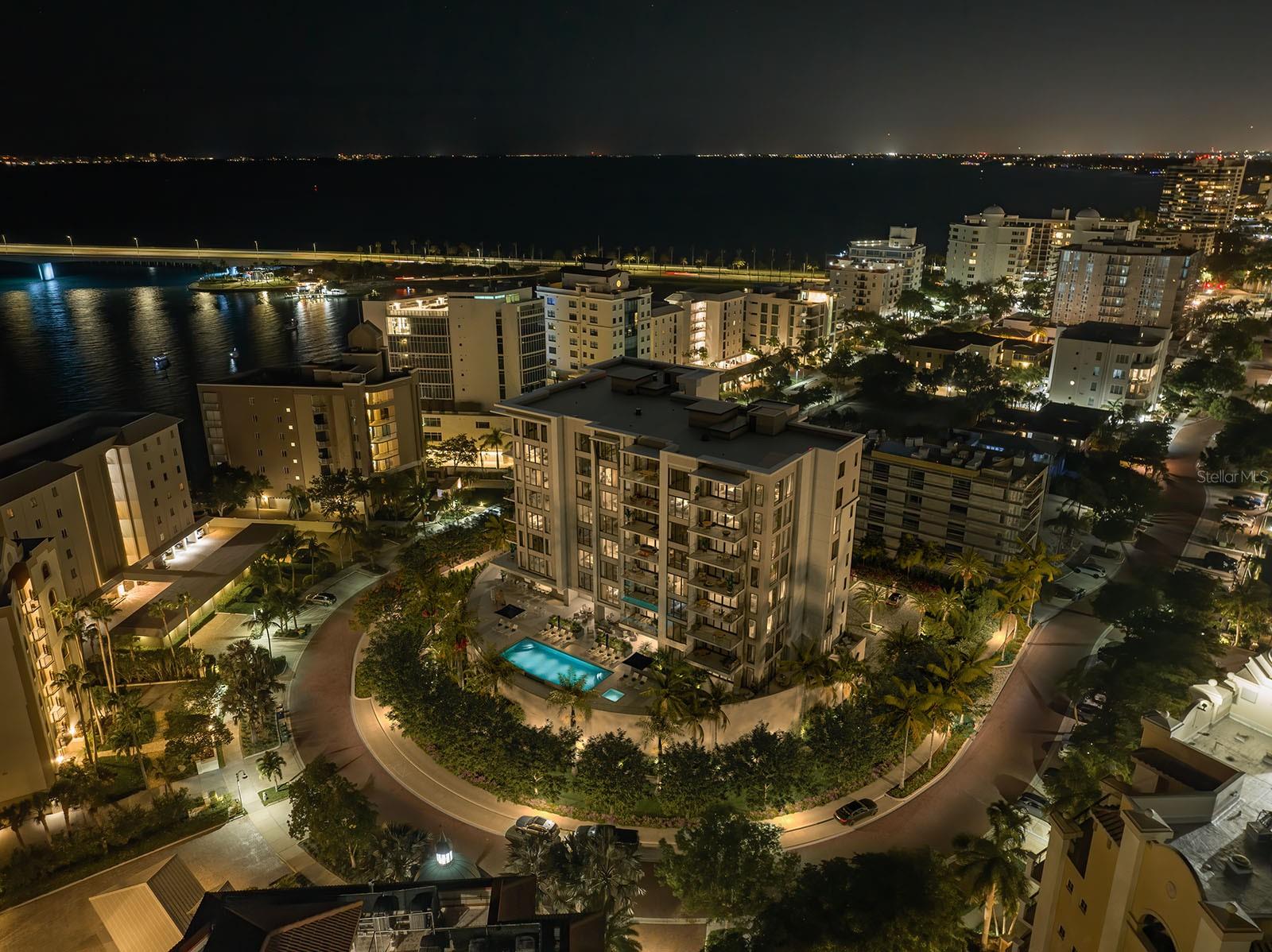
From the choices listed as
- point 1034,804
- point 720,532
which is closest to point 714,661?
point 720,532

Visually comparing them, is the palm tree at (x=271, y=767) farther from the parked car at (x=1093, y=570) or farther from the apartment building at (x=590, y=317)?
the apartment building at (x=590, y=317)

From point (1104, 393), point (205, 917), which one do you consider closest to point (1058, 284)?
point (1104, 393)

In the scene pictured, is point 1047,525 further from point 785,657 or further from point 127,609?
point 127,609

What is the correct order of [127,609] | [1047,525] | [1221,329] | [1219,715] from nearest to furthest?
[1219,715] → [127,609] → [1047,525] → [1221,329]

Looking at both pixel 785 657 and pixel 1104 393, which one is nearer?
pixel 785 657

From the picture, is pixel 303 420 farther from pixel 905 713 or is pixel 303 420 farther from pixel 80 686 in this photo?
pixel 905 713

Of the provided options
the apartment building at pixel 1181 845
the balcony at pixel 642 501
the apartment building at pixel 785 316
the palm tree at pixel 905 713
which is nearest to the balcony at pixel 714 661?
the palm tree at pixel 905 713
